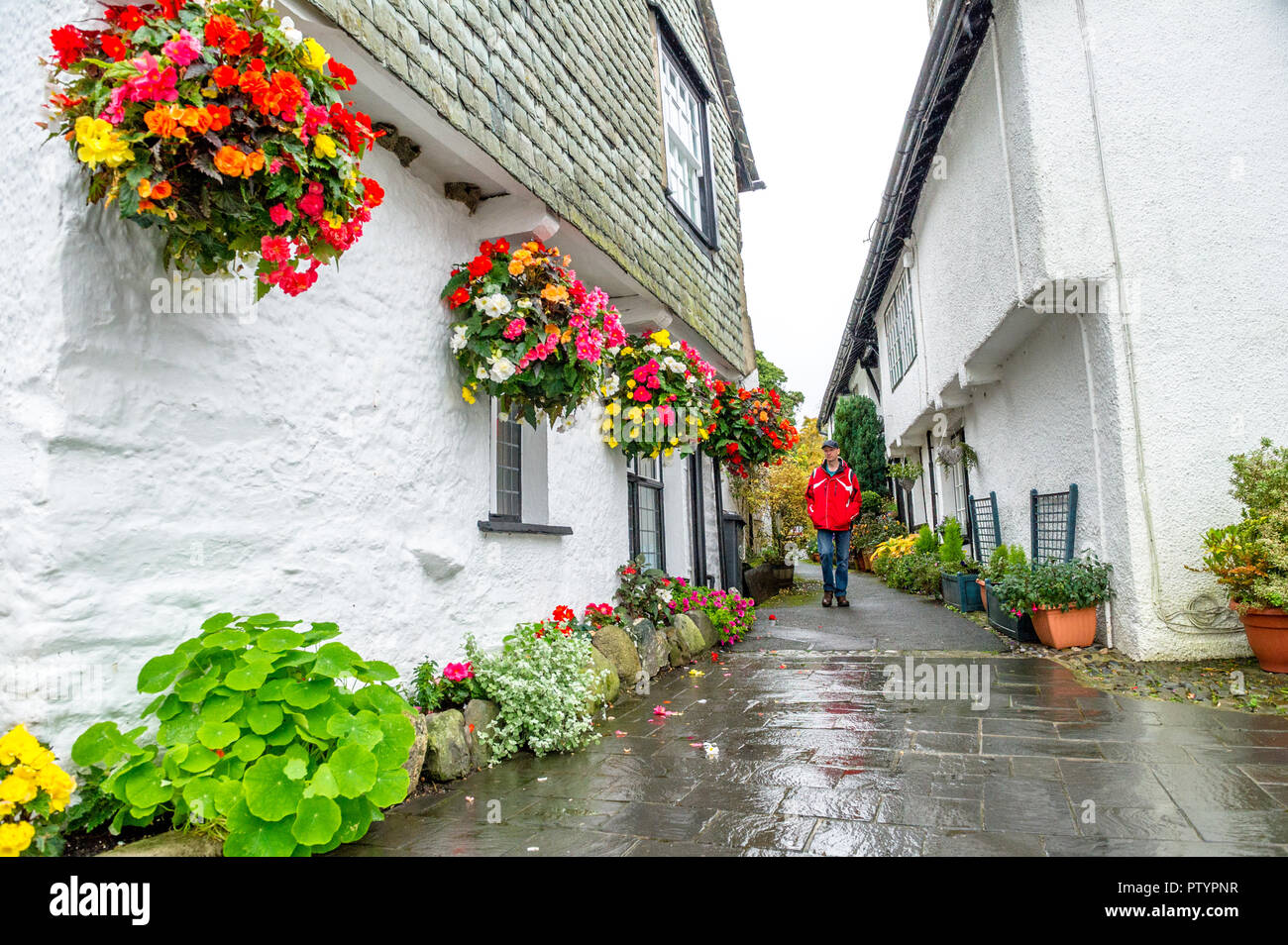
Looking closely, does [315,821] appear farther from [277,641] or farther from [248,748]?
[277,641]

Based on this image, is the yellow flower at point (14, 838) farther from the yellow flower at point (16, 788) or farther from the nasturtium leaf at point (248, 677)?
the nasturtium leaf at point (248, 677)

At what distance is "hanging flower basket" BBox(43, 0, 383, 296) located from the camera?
196cm

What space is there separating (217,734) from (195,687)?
173 mm

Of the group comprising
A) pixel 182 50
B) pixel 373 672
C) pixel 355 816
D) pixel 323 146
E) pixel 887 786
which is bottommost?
pixel 887 786

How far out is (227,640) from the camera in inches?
90.0

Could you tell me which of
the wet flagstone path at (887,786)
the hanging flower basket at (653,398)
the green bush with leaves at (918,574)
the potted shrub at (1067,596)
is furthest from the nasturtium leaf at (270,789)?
the green bush with leaves at (918,574)

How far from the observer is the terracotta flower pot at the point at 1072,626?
5660mm

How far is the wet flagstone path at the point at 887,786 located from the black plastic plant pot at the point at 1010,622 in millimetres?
1552

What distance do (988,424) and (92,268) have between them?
8603mm


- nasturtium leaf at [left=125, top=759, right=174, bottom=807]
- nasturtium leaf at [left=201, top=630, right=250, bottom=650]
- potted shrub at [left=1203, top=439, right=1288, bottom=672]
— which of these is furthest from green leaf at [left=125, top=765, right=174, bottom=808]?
potted shrub at [left=1203, top=439, right=1288, bottom=672]

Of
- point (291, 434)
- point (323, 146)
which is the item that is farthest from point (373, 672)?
point (323, 146)

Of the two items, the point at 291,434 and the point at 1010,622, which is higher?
the point at 291,434
